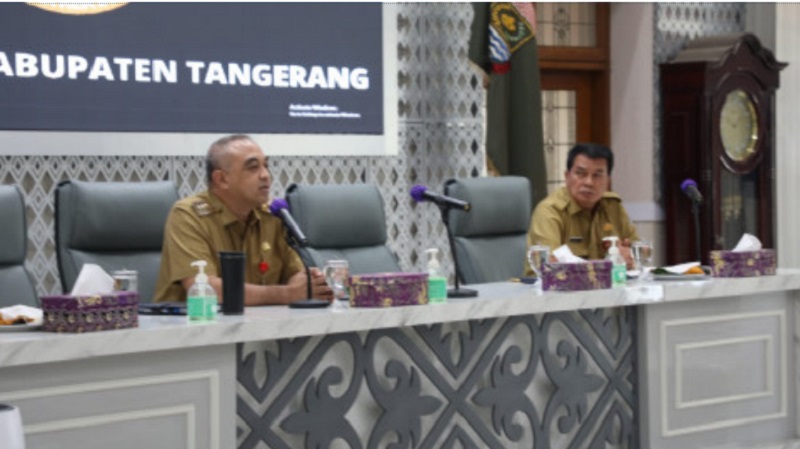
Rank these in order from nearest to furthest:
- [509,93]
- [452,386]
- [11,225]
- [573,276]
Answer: [452,386] → [573,276] → [11,225] → [509,93]

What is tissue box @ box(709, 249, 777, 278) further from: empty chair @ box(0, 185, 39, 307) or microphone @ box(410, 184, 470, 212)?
empty chair @ box(0, 185, 39, 307)

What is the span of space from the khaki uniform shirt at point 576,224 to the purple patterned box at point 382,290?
1.47m

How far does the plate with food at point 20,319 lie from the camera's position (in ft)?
8.64

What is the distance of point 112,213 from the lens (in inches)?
150

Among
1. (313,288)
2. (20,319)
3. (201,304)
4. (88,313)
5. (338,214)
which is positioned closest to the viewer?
(88,313)

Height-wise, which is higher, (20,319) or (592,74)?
(592,74)

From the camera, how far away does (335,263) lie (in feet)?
10.3

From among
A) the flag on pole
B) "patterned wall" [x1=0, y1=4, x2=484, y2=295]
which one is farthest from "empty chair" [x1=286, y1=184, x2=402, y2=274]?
the flag on pole

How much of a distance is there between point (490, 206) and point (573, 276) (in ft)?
4.00

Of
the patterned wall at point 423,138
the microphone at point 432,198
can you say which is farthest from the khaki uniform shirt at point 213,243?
the patterned wall at point 423,138

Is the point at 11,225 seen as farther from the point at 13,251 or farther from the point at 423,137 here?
the point at 423,137

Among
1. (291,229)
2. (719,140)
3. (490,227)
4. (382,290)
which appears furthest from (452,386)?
(719,140)

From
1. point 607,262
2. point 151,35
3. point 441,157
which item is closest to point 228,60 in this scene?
point 151,35

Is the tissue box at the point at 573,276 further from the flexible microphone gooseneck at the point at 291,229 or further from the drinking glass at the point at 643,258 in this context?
the flexible microphone gooseneck at the point at 291,229
